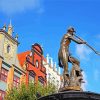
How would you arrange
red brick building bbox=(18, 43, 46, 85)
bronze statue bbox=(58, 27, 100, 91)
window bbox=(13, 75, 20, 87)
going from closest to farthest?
bronze statue bbox=(58, 27, 100, 91), window bbox=(13, 75, 20, 87), red brick building bbox=(18, 43, 46, 85)

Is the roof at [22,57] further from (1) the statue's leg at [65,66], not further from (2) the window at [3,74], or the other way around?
(1) the statue's leg at [65,66]

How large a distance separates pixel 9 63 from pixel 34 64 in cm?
587

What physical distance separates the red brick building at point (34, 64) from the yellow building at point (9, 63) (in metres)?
1.43

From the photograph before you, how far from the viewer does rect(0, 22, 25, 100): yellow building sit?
1544 inches

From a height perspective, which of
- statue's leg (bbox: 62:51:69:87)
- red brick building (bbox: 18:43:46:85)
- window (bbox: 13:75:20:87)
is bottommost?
statue's leg (bbox: 62:51:69:87)

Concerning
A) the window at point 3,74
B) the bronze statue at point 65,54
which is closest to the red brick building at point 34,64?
the window at point 3,74

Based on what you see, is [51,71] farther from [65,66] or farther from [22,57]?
[65,66]

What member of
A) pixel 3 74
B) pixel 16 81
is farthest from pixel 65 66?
pixel 16 81

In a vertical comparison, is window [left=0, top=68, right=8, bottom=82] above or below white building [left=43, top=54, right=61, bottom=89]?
below

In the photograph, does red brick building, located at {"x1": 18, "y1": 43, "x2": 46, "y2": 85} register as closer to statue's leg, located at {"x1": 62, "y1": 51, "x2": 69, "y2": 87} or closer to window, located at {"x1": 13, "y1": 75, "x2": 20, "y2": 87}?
window, located at {"x1": 13, "y1": 75, "x2": 20, "y2": 87}

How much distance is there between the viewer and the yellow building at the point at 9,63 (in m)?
39.2

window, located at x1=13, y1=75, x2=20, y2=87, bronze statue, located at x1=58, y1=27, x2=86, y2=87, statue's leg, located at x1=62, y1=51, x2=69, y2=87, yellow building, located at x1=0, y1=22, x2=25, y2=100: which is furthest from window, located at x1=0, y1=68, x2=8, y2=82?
statue's leg, located at x1=62, y1=51, x2=69, y2=87

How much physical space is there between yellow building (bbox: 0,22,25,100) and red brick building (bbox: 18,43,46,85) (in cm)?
143

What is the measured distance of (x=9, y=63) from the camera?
41062 mm
